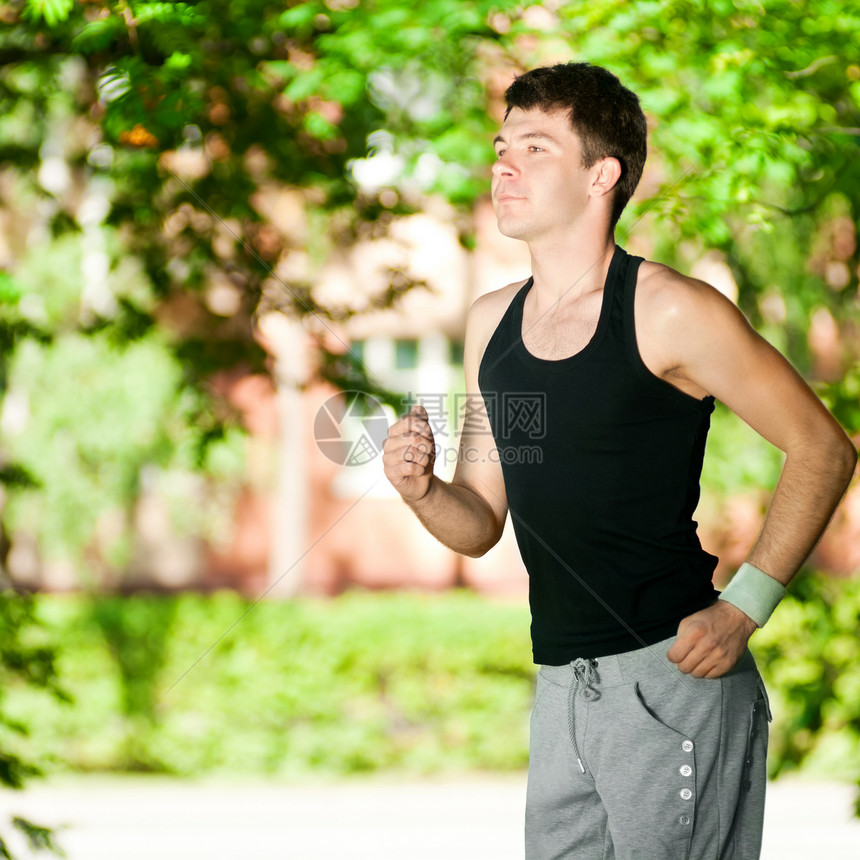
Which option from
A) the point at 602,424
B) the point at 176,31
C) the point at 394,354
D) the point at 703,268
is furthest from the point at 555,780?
the point at 394,354

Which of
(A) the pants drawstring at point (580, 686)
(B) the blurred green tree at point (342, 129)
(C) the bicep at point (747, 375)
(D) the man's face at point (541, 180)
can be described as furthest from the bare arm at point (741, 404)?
(B) the blurred green tree at point (342, 129)

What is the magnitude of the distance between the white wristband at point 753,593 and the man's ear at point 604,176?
790 millimetres

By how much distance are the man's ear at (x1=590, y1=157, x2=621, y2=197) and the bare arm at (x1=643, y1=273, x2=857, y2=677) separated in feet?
1.03

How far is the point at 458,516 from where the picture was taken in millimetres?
2131

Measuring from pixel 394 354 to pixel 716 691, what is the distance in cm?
1098

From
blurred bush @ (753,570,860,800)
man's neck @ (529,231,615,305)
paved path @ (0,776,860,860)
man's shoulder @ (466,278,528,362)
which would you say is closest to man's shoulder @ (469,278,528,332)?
man's shoulder @ (466,278,528,362)

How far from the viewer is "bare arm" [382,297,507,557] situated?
6.38ft

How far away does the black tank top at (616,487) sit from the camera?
73.7 inches

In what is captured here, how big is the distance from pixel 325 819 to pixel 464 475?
17.9ft

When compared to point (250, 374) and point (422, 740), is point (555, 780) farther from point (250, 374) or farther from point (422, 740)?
point (422, 740)

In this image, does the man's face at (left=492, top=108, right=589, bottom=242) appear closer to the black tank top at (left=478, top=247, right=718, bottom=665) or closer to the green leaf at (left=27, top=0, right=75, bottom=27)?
the black tank top at (left=478, top=247, right=718, bottom=665)

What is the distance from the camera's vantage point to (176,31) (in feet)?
8.80

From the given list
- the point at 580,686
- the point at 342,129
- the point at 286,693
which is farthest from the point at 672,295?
the point at 286,693

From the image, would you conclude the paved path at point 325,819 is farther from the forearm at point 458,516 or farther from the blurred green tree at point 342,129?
the forearm at point 458,516
